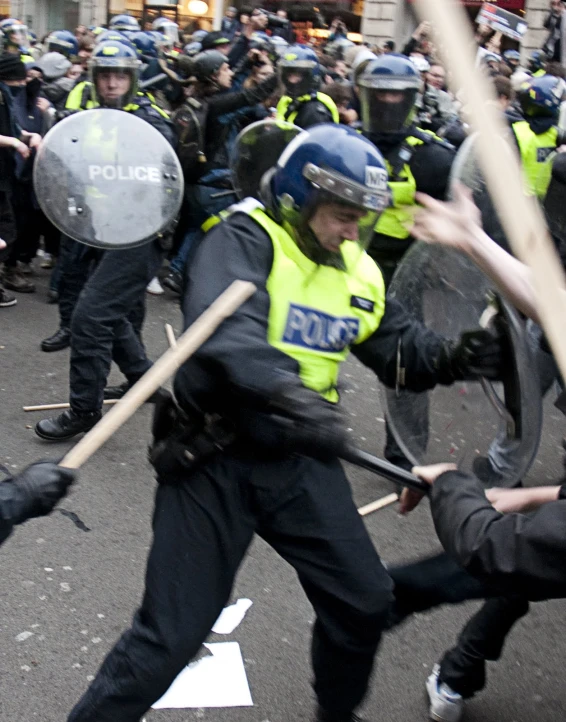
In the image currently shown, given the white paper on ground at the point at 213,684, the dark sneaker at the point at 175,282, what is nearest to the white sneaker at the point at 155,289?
the dark sneaker at the point at 175,282

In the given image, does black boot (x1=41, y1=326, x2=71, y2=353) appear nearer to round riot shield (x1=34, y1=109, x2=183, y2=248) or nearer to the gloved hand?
round riot shield (x1=34, y1=109, x2=183, y2=248)

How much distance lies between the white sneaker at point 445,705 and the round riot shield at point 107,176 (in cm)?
254

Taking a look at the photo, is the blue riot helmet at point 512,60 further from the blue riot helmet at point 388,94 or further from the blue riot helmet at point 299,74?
the blue riot helmet at point 388,94

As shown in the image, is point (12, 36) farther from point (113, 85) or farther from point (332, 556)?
point (332, 556)

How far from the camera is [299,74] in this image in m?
7.20

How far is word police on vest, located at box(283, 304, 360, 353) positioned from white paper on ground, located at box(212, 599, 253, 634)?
1353 millimetres

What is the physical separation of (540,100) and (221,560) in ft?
13.7

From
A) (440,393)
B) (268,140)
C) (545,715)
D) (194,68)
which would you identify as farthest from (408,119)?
(194,68)

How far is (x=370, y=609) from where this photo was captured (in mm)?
2580

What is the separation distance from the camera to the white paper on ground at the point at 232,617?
3.51m

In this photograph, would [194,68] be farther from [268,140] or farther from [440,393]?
[440,393]

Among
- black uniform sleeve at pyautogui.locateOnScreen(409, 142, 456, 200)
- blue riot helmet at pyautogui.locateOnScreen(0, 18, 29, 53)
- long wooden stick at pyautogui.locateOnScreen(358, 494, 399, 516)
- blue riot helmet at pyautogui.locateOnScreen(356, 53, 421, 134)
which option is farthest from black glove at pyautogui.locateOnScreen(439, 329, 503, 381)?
blue riot helmet at pyautogui.locateOnScreen(0, 18, 29, 53)

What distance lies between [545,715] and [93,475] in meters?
2.38

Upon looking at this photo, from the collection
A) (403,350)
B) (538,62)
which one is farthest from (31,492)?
(538,62)
